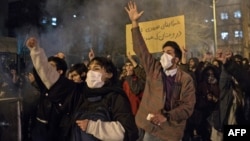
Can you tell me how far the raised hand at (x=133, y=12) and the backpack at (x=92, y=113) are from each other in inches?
21.5

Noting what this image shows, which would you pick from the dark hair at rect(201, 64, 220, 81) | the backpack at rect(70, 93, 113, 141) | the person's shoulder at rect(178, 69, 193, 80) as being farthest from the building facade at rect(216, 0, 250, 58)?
the backpack at rect(70, 93, 113, 141)

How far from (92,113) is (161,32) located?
75cm

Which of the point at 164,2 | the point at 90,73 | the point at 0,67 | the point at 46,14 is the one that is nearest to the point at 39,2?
the point at 46,14

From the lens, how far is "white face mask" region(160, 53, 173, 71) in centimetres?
238

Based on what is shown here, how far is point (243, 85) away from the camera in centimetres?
229

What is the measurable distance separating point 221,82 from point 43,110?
4.47 feet

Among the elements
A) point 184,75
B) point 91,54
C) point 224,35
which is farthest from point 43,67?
point 224,35

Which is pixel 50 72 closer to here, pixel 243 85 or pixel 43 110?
pixel 43 110

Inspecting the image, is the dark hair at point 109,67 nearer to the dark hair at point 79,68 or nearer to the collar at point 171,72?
the dark hair at point 79,68

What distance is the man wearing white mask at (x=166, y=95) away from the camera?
93.0 inches

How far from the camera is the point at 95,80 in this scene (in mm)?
2531

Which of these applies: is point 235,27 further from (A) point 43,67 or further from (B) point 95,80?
(A) point 43,67

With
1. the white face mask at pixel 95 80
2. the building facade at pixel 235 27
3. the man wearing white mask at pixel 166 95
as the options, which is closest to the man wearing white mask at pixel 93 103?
the white face mask at pixel 95 80

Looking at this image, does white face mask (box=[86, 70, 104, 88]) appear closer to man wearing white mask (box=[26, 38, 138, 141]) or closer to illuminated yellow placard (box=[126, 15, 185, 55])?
man wearing white mask (box=[26, 38, 138, 141])
